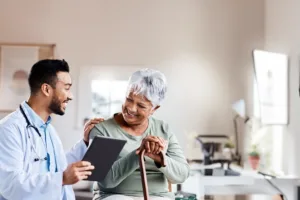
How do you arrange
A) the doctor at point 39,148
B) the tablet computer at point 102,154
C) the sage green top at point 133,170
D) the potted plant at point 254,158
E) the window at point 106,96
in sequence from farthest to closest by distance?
1. the window at point 106,96
2. the potted plant at point 254,158
3. the sage green top at point 133,170
4. the doctor at point 39,148
5. the tablet computer at point 102,154

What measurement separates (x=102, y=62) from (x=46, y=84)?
3174 millimetres

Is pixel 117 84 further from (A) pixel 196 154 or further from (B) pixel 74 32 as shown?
(A) pixel 196 154

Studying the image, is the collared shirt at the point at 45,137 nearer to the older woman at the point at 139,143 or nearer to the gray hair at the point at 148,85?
the older woman at the point at 139,143

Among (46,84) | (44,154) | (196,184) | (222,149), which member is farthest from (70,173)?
(222,149)

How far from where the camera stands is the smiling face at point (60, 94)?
1998mm

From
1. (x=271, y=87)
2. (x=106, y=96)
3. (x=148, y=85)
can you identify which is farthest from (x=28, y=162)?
(x=106, y=96)

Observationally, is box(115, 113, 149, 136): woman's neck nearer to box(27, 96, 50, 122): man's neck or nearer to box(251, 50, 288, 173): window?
box(27, 96, 50, 122): man's neck

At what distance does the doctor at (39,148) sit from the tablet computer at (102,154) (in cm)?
3

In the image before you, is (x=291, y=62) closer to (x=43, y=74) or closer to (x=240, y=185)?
(x=240, y=185)

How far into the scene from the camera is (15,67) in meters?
5.19

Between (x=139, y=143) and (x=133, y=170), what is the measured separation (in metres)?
0.17

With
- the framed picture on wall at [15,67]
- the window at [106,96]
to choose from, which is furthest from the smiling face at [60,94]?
the framed picture on wall at [15,67]

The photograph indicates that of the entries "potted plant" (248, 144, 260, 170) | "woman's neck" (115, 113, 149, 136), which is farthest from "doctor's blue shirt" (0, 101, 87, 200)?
"potted plant" (248, 144, 260, 170)

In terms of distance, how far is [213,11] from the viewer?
5.15m
